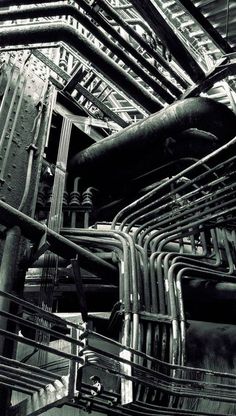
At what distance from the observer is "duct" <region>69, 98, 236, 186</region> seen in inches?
249

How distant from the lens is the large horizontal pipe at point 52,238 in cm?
439

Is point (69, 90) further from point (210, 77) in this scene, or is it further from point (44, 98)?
point (210, 77)

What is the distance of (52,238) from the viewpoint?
4707mm

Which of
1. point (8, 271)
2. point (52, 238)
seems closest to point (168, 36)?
point (52, 238)

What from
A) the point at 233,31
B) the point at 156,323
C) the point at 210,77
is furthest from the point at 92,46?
the point at 156,323

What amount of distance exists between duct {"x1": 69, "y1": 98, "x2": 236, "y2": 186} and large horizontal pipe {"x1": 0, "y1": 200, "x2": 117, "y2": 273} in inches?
88.8

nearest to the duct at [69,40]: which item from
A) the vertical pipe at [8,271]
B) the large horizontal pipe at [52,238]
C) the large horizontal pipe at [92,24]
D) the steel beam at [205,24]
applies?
the large horizontal pipe at [92,24]

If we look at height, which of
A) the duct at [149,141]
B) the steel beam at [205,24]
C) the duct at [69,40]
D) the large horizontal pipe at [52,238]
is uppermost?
the steel beam at [205,24]

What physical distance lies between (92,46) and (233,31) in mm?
2089

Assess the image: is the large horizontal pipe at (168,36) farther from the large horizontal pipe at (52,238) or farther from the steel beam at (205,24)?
the large horizontal pipe at (52,238)

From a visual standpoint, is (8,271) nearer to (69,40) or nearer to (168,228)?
(168,228)

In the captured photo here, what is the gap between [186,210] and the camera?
19.8ft

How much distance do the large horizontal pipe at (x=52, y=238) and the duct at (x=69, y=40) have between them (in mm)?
2461

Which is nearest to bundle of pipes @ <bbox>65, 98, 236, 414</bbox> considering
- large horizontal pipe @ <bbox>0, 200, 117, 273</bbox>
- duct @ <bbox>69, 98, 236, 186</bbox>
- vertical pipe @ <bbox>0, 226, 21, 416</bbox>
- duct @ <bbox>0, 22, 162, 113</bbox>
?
duct @ <bbox>69, 98, 236, 186</bbox>
